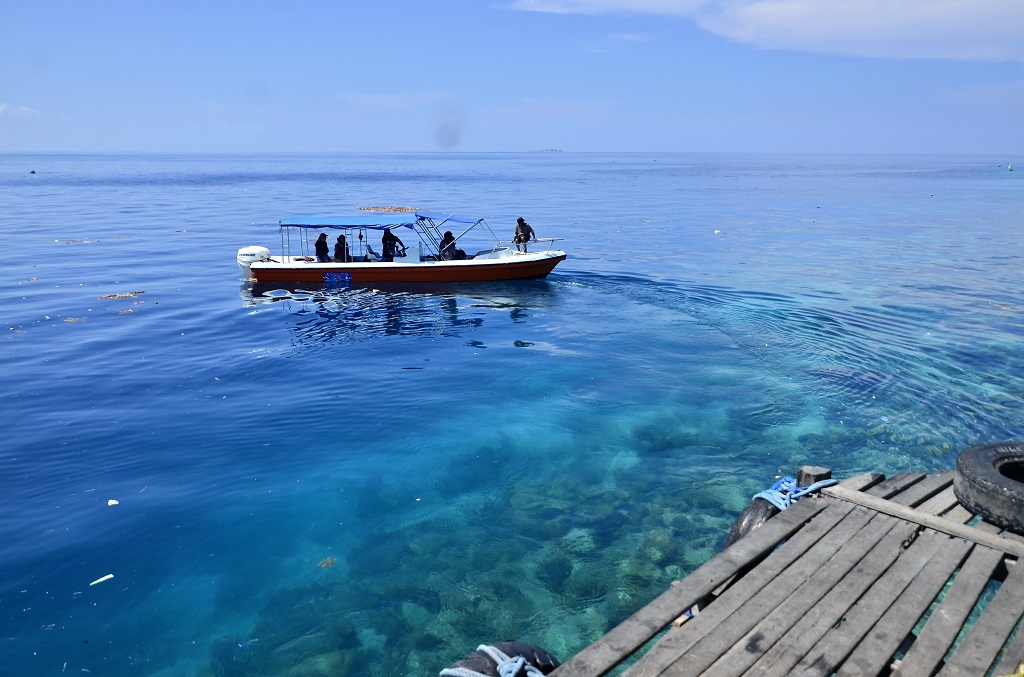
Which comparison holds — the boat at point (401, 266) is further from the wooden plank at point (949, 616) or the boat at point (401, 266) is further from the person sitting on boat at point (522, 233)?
the wooden plank at point (949, 616)

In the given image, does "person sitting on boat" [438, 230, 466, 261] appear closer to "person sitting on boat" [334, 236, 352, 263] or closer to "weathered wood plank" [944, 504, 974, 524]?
"person sitting on boat" [334, 236, 352, 263]

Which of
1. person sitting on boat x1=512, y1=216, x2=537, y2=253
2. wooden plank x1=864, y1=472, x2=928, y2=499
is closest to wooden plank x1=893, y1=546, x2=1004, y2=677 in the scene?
wooden plank x1=864, y1=472, x2=928, y2=499

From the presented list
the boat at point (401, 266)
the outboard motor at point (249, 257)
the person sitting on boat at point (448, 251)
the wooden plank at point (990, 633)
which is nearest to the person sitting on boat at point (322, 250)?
the boat at point (401, 266)

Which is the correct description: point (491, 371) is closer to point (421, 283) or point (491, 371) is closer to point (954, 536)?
point (421, 283)

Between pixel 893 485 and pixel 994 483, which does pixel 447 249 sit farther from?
pixel 994 483

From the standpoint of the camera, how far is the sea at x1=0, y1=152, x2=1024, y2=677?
383 inches

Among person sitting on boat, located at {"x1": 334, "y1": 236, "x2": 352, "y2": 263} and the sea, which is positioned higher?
person sitting on boat, located at {"x1": 334, "y1": 236, "x2": 352, "y2": 263}

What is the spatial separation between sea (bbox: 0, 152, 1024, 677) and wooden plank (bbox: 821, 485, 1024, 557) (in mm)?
3044

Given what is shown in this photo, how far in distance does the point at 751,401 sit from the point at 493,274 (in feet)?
51.3

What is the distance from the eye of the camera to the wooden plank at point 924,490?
818 centimetres

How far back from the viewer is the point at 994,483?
24.3 feet

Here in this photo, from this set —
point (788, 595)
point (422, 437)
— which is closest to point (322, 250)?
point (422, 437)

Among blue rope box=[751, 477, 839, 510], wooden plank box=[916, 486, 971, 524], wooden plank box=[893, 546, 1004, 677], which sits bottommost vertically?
blue rope box=[751, 477, 839, 510]

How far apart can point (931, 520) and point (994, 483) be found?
756 mm
